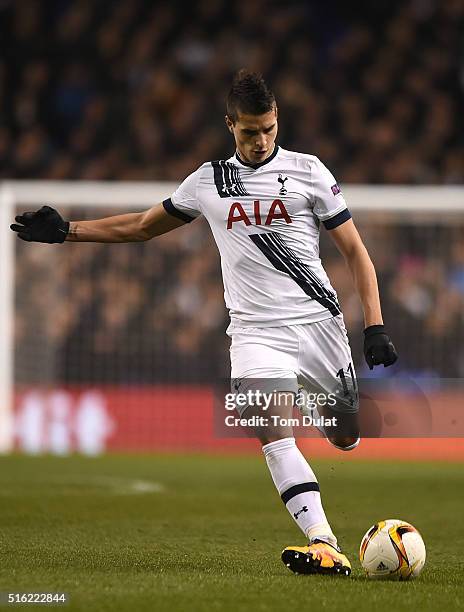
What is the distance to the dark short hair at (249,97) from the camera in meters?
5.36

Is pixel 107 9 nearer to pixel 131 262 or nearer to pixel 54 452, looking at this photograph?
pixel 131 262

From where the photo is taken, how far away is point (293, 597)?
15.6 ft

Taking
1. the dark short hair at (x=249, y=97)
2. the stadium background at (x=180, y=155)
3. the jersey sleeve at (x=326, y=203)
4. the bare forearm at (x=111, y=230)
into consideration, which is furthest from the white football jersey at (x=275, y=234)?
the stadium background at (x=180, y=155)

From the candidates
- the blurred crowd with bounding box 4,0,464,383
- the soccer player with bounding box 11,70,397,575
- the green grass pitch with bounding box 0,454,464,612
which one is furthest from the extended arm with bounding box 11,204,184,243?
the blurred crowd with bounding box 4,0,464,383

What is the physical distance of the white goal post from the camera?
13641 mm

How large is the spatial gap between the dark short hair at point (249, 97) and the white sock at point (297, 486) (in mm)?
1376

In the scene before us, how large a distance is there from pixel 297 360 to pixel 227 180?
2.77 feet

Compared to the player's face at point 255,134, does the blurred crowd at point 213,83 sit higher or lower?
higher

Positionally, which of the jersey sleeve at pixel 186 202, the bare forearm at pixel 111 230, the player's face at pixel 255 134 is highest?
the player's face at pixel 255 134

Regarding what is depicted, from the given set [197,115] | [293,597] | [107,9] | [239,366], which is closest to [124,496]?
[239,366]

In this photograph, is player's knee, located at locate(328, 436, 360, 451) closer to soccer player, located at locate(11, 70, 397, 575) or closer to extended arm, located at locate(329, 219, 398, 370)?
soccer player, located at locate(11, 70, 397, 575)

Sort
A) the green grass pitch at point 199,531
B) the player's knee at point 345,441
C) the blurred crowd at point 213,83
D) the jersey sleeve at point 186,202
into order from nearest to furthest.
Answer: the green grass pitch at point 199,531 → the player's knee at point 345,441 → the jersey sleeve at point 186,202 → the blurred crowd at point 213,83

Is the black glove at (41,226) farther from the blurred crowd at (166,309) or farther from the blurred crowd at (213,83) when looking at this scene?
the blurred crowd at (213,83)

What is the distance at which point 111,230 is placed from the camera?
5.98m
